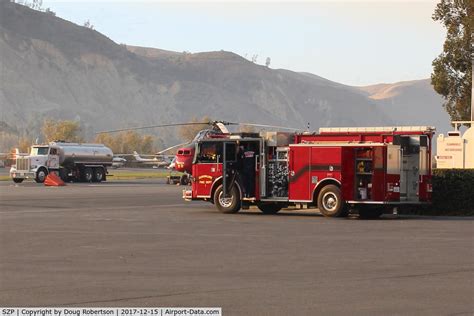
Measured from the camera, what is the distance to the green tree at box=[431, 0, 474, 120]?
129 feet

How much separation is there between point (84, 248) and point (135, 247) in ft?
3.11

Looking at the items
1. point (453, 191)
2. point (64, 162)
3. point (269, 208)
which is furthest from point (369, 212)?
point (64, 162)

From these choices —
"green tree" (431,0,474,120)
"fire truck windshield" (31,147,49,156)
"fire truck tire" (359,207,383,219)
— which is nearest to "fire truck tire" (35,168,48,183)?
"fire truck windshield" (31,147,49,156)

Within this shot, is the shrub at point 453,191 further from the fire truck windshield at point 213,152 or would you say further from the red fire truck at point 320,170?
the fire truck windshield at point 213,152

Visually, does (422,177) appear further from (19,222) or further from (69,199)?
(69,199)

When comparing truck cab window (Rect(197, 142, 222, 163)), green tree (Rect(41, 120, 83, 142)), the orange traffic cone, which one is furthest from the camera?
green tree (Rect(41, 120, 83, 142))

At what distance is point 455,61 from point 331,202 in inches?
529

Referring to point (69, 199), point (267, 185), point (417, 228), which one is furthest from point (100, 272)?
point (69, 199)

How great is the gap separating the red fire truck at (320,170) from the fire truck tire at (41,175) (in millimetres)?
35024

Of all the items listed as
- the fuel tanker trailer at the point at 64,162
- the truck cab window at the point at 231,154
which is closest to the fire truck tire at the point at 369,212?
the truck cab window at the point at 231,154

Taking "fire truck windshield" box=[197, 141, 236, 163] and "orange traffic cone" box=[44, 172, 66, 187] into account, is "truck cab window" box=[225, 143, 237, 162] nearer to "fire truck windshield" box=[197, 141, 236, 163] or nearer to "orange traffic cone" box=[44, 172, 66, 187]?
"fire truck windshield" box=[197, 141, 236, 163]

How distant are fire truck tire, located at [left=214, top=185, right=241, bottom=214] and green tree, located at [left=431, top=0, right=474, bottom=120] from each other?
13095 millimetres

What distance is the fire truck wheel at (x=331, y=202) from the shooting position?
28281 mm

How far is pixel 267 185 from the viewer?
30.1m
